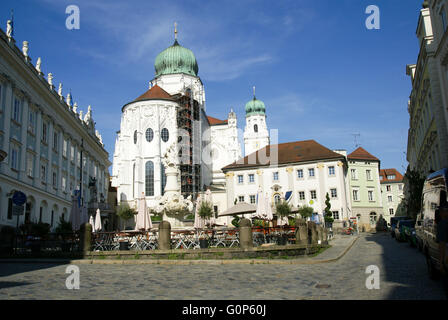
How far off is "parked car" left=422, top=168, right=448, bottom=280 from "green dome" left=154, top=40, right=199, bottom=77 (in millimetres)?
74710

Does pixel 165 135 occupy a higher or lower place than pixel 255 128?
lower

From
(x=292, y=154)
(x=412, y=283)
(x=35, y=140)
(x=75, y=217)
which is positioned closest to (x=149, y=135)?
(x=292, y=154)

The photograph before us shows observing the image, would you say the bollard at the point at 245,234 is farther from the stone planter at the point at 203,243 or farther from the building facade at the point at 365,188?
the building facade at the point at 365,188

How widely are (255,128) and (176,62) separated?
122 feet

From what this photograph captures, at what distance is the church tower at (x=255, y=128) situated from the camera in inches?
4380

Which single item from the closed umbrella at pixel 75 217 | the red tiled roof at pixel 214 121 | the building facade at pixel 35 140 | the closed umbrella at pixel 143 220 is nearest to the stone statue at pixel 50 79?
the building facade at pixel 35 140

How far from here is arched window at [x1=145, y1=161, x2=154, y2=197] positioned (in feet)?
219

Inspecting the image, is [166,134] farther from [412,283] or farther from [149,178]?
[412,283]

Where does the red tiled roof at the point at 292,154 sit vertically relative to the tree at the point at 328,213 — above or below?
above

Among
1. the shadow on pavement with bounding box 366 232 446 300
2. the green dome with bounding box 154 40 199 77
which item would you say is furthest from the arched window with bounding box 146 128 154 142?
the shadow on pavement with bounding box 366 232 446 300

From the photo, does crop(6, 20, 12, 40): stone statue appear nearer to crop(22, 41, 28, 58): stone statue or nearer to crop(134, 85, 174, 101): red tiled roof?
crop(22, 41, 28, 58): stone statue

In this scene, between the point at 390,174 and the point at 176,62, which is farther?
the point at 390,174

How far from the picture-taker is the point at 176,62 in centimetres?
8294

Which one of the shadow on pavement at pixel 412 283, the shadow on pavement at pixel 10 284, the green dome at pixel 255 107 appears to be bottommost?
the shadow on pavement at pixel 412 283
